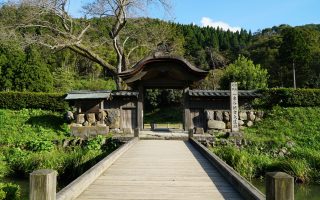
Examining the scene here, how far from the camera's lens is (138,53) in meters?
40.2

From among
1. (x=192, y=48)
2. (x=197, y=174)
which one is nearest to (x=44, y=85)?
(x=192, y=48)

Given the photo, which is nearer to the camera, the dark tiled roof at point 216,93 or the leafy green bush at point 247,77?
the dark tiled roof at point 216,93

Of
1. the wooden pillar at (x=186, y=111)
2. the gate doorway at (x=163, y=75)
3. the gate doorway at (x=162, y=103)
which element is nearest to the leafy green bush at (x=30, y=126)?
the gate doorway at (x=163, y=75)

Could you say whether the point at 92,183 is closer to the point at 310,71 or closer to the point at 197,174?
the point at 197,174

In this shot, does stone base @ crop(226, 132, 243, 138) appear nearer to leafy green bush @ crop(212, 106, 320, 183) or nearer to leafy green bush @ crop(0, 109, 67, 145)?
leafy green bush @ crop(212, 106, 320, 183)

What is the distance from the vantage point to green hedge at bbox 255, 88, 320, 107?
2250 centimetres

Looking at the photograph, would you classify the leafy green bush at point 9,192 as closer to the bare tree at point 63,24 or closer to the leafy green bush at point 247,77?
the bare tree at point 63,24

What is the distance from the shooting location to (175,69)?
20.4m

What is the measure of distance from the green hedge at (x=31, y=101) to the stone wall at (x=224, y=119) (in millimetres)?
9649

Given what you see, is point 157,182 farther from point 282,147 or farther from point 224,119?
point 224,119

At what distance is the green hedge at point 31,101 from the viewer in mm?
23672

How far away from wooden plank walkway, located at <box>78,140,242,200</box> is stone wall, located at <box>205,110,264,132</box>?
9.64m

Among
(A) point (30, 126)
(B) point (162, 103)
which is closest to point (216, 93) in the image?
(A) point (30, 126)

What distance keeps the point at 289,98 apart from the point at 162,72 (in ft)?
26.6
